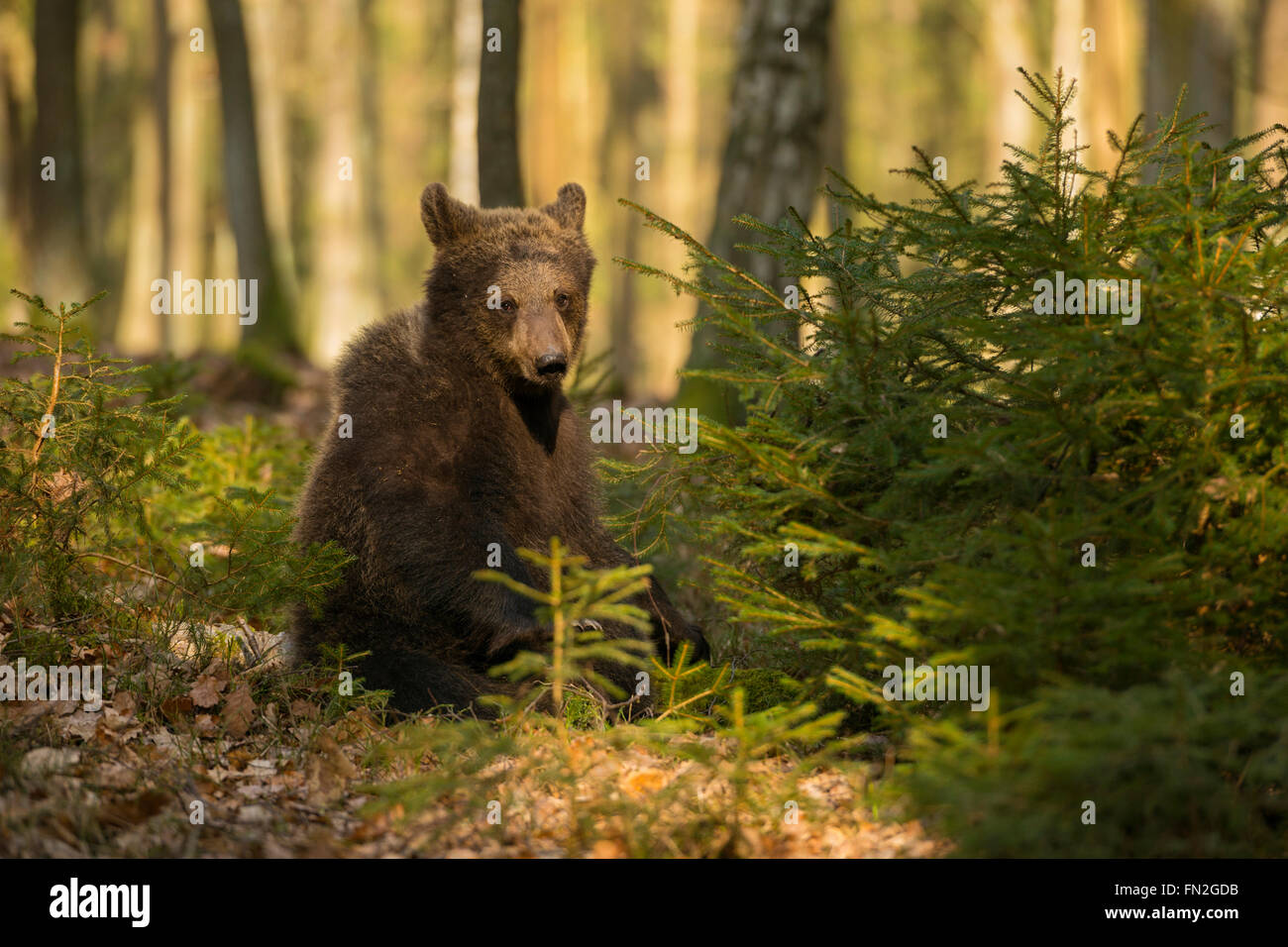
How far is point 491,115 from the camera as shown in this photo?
974cm

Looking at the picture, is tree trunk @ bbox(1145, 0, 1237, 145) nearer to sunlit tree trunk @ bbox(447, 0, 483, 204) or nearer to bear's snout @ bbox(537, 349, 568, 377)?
sunlit tree trunk @ bbox(447, 0, 483, 204)

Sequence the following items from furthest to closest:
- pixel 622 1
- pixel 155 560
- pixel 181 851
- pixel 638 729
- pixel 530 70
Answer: pixel 622 1, pixel 530 70, pixel 155 560, pixel 638 729, pixel 181 851

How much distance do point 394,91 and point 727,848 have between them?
50232 mm

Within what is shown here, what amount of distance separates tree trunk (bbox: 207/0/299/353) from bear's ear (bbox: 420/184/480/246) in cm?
988

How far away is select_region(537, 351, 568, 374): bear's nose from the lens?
5.65 metres

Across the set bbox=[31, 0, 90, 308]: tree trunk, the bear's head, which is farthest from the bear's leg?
bbox=[31, 0, 90, 308]: tree trunk

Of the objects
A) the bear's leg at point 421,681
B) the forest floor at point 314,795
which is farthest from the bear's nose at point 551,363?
the forest floor at point 314,795

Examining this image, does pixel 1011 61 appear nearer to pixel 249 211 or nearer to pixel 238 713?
pixel 249 211

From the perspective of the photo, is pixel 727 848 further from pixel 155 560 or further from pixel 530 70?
pixel 530 70

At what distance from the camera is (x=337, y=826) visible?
4.34m

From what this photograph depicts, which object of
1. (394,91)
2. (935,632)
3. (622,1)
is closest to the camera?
(935,632)

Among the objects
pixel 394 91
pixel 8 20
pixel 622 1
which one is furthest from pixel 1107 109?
pixel 394 91

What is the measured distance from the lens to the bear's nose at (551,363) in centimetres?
565

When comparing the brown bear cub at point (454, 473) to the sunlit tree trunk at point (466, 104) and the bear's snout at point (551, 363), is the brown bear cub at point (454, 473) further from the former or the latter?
the sunlit tree trunk at point (466, 104)
